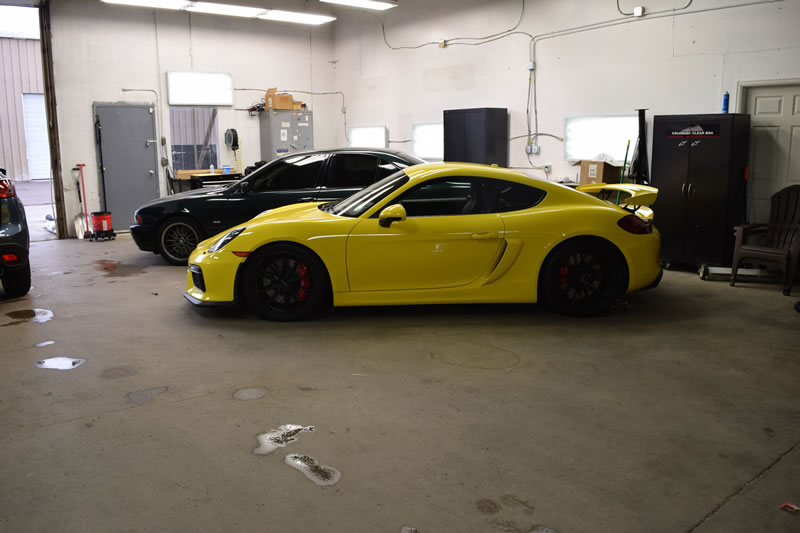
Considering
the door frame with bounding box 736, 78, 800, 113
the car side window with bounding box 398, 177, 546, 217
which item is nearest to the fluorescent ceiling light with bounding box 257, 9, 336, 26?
the door frame with bounding box 736, 78, 800, 113

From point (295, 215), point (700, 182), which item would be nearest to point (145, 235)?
point (295, 215)

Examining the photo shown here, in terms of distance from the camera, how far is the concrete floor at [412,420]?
2617 mm

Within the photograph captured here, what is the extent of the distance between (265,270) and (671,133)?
5142 mm

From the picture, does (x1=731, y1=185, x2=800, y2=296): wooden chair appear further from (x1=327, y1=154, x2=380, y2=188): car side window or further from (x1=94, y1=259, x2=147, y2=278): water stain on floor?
(x1=94, y1=259, x2=147, y2=278): water stain on floor

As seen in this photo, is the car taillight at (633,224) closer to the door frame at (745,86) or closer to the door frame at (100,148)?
the door frame at (745,86)

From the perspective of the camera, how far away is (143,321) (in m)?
5.47

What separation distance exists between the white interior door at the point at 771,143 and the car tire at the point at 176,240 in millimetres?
6619

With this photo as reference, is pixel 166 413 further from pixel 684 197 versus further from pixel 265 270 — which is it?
pixel 684 197

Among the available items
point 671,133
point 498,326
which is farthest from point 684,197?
point 498,326

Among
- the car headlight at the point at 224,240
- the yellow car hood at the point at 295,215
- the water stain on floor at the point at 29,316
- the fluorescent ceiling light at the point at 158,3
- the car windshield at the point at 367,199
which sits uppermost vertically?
the fluorescent ceiling light at the point at 158,3

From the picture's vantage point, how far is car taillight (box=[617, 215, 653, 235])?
5242mm

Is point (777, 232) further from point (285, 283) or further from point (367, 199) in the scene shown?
point (285, 283)

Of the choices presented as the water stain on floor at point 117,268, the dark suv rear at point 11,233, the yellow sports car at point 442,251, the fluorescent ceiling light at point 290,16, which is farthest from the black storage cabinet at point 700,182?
the dark suv rear at point 11,233

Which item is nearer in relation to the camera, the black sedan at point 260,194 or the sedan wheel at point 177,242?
the black sedan at point 260,194
